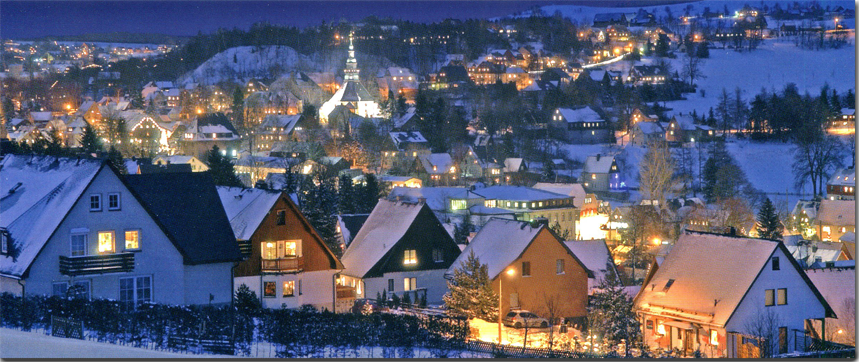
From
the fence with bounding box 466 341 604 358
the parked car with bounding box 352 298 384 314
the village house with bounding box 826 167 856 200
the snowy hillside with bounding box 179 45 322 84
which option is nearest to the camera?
the fence with bounding box 466 341 604 358

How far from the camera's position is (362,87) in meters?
101

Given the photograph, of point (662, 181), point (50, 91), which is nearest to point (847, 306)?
point (662, 181)

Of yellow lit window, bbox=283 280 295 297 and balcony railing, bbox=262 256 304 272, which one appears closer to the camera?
balcony railing, bbox=262 256 304 272

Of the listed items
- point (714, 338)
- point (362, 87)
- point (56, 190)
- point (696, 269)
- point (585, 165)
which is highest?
point (362, 87)

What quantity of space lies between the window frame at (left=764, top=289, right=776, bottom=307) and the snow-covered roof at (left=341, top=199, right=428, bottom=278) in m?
9.27

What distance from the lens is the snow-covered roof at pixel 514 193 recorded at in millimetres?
59688

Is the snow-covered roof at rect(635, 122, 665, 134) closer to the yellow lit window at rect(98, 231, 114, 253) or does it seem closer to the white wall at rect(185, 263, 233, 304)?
the white wall at rect(185, 263, 233, 304)

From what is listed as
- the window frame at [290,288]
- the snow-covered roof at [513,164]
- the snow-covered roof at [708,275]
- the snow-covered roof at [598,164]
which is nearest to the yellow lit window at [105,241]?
the window frame at [290,288]

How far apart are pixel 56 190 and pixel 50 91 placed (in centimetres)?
9675

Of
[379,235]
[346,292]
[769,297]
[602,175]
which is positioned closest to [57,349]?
[769,297]

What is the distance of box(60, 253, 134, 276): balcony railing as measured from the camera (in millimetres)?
17812

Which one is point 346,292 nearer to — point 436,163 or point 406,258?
point 406,258

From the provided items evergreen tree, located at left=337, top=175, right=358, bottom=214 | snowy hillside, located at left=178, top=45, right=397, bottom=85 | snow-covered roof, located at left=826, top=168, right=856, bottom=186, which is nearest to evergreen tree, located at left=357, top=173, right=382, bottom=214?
evergreen tree, located at left=337, top=175, right=358, bottom=214

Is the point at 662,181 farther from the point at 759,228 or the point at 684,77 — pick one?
the point at 684,77
